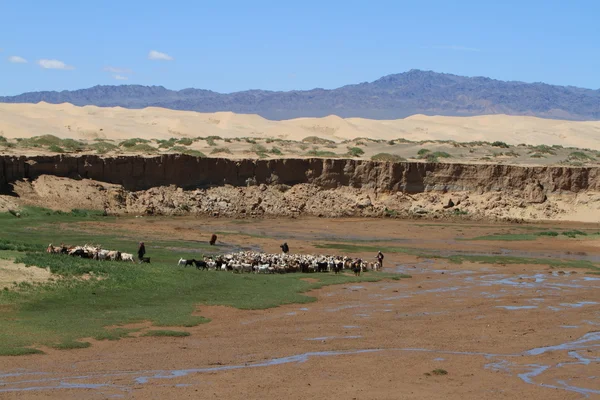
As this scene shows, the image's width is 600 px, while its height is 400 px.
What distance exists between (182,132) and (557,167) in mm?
49515

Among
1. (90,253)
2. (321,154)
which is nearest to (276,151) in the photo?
(321,154)

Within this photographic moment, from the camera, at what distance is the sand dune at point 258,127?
3524 inches

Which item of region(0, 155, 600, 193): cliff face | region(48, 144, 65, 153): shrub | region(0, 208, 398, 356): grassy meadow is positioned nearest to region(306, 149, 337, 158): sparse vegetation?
region(0, 155, 600, 193): cliff face

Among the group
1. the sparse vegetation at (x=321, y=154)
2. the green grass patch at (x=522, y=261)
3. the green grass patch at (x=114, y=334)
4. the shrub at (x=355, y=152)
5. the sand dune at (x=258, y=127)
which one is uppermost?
the sand dune at (x=258, y=127)

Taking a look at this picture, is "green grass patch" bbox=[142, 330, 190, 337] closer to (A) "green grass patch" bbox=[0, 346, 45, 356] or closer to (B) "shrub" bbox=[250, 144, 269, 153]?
(A) "green grass patch" bbox=[0, 346, 45, 356]

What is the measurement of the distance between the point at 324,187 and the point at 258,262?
3019cm

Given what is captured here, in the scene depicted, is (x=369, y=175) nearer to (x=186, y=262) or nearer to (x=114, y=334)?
(x=186, y=262)

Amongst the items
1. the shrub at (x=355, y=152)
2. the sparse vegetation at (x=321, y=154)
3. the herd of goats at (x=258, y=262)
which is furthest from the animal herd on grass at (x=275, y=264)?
the shrub at (x=355, y=152)

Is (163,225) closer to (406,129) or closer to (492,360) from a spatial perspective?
(492,360)

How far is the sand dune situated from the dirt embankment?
Answer: 23508mm

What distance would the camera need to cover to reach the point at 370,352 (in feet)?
Answer: 62.6

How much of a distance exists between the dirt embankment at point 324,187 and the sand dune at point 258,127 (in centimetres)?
2351

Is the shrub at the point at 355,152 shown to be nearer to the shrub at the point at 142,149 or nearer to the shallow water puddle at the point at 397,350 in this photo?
the shrub at the point at 142,149

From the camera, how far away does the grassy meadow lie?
1948 cm
